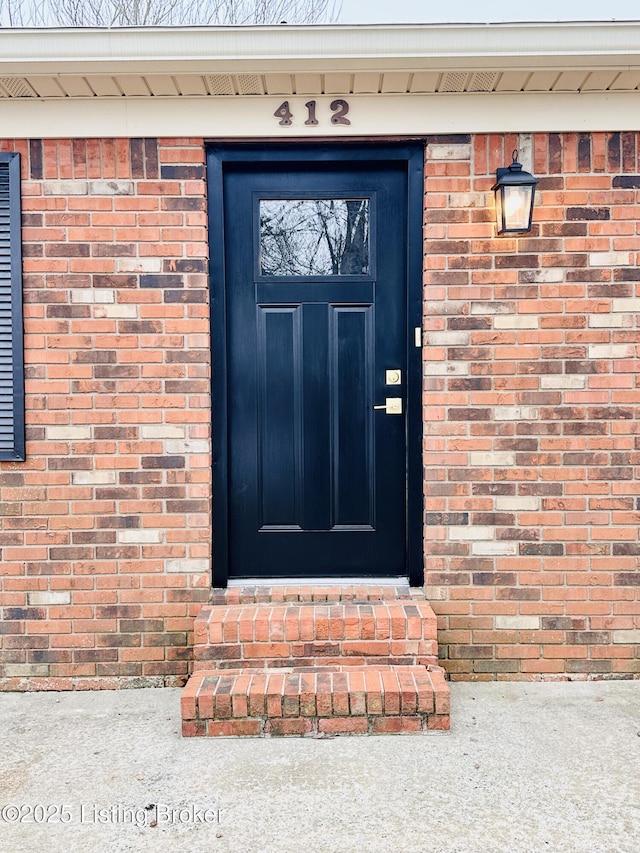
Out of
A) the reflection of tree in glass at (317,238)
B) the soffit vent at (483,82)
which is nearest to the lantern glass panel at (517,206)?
the soffit vent at (483,82)

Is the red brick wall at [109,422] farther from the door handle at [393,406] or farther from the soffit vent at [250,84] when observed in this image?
the door handle at [393,406]

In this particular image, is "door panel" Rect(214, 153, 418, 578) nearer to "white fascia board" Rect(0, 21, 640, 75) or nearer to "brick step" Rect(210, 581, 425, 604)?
"brick step" Rect(210, 581, 425, 604)

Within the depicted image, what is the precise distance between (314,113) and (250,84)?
12.9 inches

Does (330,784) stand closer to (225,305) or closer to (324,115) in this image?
(225,305)

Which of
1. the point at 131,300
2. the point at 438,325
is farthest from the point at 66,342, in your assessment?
the point at 438,325

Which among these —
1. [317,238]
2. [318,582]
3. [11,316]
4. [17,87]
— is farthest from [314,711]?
[17,87]

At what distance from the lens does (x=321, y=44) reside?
267cm

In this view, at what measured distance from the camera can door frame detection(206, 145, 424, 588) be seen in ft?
10.1

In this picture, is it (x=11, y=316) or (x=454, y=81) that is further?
(x=11, y=316)

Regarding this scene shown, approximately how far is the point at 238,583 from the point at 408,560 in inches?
35.1

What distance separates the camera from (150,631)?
10.1 ft

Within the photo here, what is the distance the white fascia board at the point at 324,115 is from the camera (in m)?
2.99

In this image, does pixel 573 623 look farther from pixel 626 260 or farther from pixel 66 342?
pixel 66 342

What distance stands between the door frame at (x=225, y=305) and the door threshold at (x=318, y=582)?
7 centimetres
